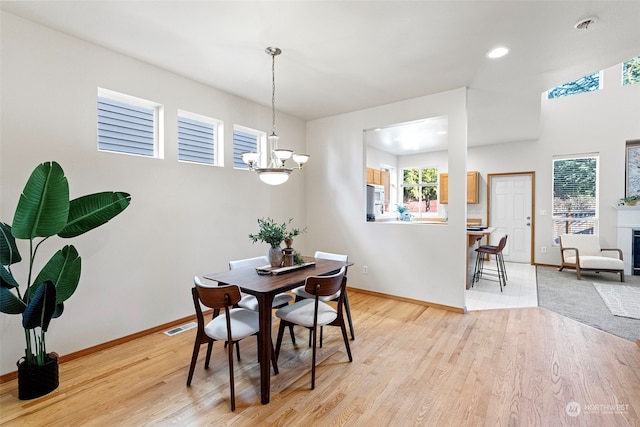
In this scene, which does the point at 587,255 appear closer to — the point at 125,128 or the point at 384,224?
the point at 384,224

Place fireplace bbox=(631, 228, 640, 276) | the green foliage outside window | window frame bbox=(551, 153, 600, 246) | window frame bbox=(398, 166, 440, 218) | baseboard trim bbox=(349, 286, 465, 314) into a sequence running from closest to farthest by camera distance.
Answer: baseboard trim bbox=(349, 286, 465, 314) → fireplace bbox=(631, 228, 640, 276) → window frame bbox=(551, 153, 600, 246) → window frame bbox=(398, 166, 440, 218) → the green foliage outside window

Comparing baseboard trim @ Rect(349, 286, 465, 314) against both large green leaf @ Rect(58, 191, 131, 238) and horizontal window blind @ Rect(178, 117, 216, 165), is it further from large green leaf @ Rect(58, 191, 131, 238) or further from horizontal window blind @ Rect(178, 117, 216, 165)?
large green leaf @ Rect(58, 191, 131, 238)

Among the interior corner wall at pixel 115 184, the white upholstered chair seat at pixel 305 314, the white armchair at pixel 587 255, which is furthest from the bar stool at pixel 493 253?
the interior corner wall at pixel 115 184

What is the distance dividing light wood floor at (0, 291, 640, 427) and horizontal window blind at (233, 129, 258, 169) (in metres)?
2.19

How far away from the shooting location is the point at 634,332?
315cm

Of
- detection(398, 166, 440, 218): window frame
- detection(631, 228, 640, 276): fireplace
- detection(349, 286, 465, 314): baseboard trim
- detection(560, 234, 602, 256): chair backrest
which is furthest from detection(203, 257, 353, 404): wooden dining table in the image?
detection(631, 228, 640, 276): fireplace

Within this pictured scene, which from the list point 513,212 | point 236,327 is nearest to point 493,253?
point 513,212

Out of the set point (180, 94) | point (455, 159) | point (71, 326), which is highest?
point (180, 94)

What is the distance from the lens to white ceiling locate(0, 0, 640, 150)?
7.38ft

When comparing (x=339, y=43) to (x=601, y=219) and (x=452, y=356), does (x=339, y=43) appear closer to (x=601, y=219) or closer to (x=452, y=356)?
(x=452, y=356)

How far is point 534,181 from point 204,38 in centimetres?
697

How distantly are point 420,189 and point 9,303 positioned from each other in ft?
26.2

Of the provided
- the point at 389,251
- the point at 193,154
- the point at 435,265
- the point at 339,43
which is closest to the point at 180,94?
the point at 193,154

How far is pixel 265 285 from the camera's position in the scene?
2268mm
